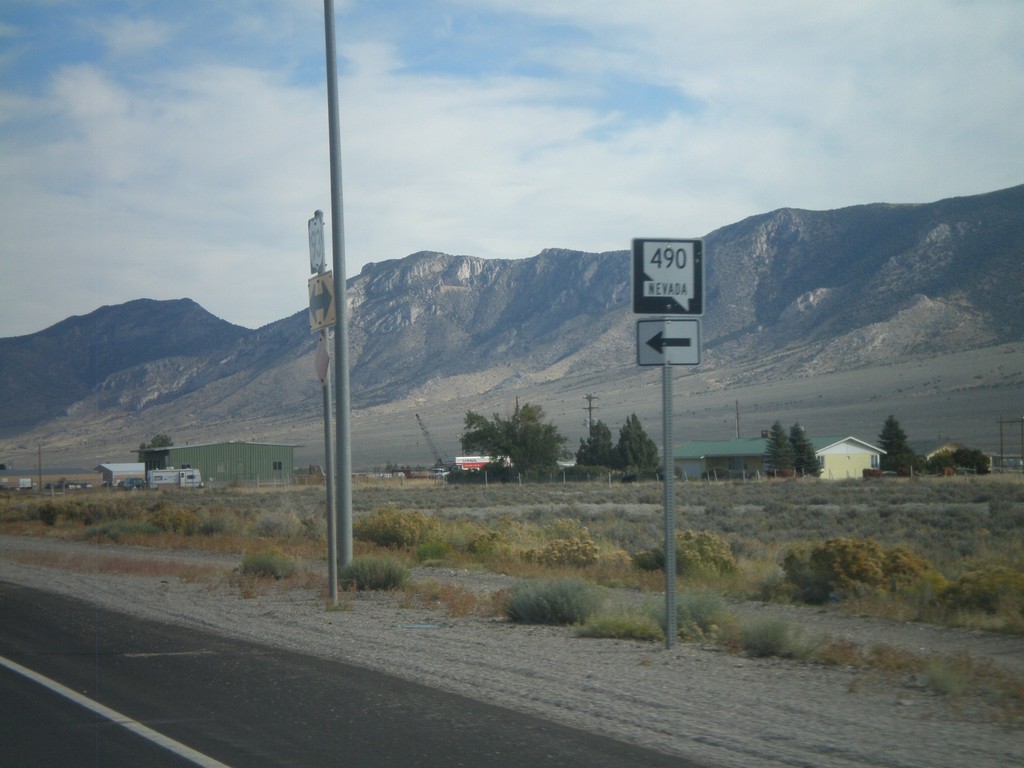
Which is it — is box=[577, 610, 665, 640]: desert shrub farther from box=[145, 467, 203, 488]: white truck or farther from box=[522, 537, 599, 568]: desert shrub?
box=[145, 467, 203, 488]: white truck

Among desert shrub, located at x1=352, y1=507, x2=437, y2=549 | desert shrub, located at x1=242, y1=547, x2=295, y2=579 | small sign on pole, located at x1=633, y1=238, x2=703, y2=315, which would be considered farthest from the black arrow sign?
desert shrub, located at x1=352, y1=507, x2=437, y2=549

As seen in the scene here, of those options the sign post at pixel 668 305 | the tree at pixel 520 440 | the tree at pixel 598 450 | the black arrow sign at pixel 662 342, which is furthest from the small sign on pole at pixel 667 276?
the tree at pixel 598 450

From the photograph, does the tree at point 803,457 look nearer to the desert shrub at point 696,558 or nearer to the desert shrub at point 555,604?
the desert shrub at point 696,558

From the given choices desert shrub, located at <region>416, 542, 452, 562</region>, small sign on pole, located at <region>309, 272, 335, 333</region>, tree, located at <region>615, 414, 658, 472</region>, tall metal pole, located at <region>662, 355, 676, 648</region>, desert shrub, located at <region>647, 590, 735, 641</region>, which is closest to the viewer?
tall metal pole, located at <region>662, 355, 676, 648</region>

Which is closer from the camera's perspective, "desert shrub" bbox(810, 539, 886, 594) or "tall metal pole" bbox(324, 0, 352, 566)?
"desert shrub" bbox(810, 539, 886, 594)

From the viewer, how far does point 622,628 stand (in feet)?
41.4

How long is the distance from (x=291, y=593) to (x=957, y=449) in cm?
7180

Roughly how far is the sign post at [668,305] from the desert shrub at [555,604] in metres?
2.57

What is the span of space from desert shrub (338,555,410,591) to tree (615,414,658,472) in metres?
76.3

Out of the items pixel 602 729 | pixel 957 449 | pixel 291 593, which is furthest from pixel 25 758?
pixel 957 449

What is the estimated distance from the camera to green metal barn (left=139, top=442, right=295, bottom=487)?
358ft

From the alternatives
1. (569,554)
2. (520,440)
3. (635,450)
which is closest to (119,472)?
(520,440)

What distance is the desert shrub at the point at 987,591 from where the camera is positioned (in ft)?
44.8

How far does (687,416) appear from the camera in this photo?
13775 centimetres
